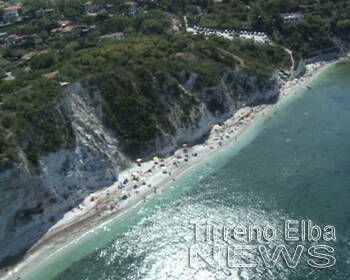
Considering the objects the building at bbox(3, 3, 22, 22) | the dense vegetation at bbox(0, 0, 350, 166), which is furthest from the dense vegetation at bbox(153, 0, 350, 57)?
the building at bbox(3, 3, 22, 22)

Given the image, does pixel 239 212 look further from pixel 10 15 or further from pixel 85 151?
pixel 10 15

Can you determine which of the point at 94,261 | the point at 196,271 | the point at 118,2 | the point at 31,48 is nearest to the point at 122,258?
the point at 94,261

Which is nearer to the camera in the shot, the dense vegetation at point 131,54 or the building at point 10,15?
the dense vegetation at point 131,54

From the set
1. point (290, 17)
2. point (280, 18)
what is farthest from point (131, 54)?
point (290, 17)

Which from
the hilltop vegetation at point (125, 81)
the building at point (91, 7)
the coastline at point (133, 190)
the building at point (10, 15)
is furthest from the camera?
the building at point (10, 15)

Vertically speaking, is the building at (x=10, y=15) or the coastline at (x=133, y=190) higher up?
the building at (x=10, y=15)

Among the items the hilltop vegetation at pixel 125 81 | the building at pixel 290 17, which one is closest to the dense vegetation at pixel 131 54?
the hilltop vegetation at pixel 125 81

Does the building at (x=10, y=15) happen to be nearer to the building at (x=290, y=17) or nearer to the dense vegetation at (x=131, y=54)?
the dense vegetation at (x=131, y=54)
